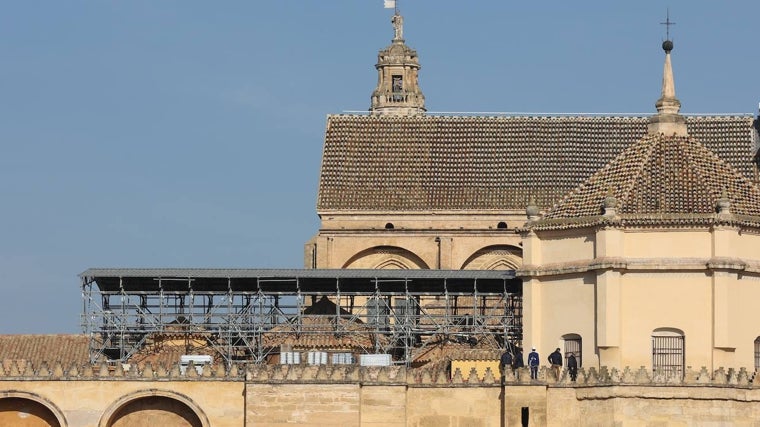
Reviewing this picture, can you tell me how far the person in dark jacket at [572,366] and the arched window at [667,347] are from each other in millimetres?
2504

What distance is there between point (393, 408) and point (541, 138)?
29.7 metres

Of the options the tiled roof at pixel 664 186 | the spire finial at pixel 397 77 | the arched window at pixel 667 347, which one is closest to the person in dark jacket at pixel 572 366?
the arched window at pixel 667 347

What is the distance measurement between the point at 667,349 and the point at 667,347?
3.4 inches

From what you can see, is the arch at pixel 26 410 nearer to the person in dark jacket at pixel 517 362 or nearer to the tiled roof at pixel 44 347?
the person in dark jacket at pixel 517 362

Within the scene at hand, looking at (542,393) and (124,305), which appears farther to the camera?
(124,305)

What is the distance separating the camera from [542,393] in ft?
252

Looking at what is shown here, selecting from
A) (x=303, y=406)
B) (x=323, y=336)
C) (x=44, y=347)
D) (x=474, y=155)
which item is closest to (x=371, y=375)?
(x=303, y=406)

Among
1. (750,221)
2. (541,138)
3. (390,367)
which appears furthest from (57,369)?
(541,138)

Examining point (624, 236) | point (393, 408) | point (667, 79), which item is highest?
point (667, 79)

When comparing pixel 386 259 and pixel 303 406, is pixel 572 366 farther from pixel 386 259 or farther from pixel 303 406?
pixel 386 259

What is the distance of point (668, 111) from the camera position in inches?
3337

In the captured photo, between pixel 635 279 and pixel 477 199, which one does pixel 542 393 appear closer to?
pixel 635 279

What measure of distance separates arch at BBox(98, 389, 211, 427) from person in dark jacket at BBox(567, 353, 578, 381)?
456 inches

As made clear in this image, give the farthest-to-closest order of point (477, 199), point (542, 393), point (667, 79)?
1. point (477, 199)
2. point (667, 79)
3. point (542, 393)
